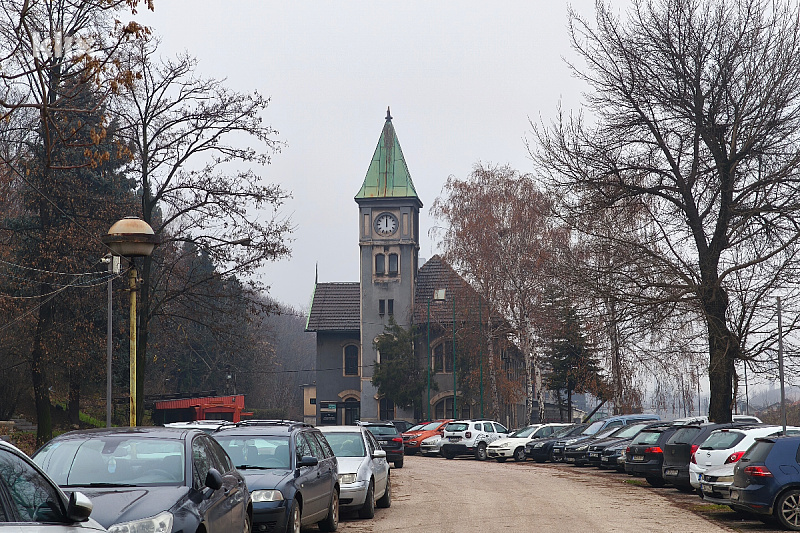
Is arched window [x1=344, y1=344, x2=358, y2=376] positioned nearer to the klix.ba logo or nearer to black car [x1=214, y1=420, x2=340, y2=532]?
black car [x1=214, y1=420, x2=340, y2=532]

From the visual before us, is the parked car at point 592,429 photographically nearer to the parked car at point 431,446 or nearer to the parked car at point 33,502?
the parked car at point 431,446

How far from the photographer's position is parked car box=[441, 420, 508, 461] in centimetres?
4172

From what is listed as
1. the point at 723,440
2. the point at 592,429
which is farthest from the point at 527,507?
the point at 592,429

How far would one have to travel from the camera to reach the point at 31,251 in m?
35.2

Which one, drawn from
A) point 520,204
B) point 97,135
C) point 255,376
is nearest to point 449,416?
point 520,204

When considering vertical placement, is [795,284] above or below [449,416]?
above

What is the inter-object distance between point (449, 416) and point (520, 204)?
65.6ft

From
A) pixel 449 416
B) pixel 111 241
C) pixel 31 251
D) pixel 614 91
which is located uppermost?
pixel 614 91

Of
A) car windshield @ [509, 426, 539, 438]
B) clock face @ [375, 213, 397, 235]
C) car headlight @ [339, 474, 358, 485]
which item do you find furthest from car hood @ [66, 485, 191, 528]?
clock face @ [375, 213, 397, 235]

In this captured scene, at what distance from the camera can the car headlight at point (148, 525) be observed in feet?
24.1

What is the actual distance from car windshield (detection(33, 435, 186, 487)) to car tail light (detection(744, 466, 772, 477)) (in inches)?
373

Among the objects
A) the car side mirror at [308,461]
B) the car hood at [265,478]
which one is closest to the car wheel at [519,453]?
the car side mirror at [308,461]

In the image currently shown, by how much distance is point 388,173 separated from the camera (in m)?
69.1

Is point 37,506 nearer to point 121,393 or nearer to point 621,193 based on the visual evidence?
point 621,193
